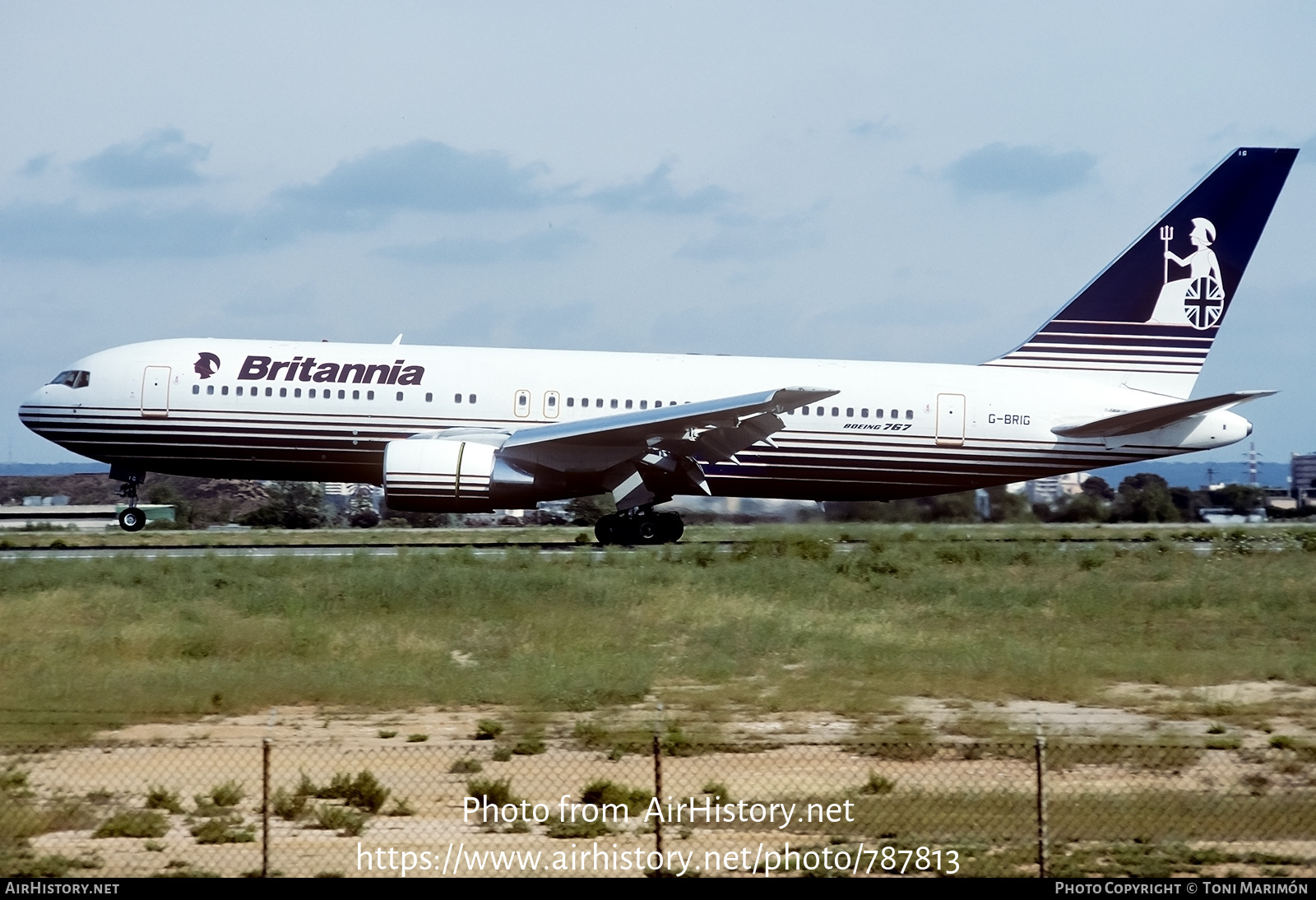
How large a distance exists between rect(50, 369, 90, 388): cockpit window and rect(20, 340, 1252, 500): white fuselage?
0.32 ft

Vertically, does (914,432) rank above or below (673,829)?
above

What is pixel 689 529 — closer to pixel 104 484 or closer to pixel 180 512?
pixel 180 512

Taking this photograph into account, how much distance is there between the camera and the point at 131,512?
90.3 feet

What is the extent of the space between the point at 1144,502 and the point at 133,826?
114 ft

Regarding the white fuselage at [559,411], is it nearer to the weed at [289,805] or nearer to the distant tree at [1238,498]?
the weed at [289,805]

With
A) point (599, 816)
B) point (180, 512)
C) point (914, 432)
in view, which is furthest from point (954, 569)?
point (180, 512)

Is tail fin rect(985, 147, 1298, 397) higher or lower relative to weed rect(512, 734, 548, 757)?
higher

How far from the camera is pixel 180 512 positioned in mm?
42438

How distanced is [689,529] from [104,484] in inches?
1734

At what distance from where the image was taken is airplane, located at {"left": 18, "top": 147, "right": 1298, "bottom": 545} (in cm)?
2508

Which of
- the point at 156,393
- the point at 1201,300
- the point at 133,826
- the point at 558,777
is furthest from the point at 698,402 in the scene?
the point at 133,826

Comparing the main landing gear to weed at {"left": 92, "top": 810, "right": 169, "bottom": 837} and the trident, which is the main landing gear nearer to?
the trident

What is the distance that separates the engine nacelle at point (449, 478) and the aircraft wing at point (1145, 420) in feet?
35.4

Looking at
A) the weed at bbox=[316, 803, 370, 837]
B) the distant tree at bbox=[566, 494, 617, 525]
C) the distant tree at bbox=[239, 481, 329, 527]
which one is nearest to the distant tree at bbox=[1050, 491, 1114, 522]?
the distant tree at bbox=[566, 494, 617, 525]
